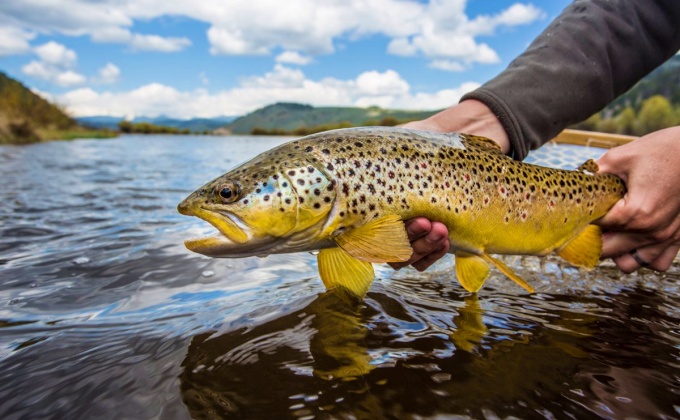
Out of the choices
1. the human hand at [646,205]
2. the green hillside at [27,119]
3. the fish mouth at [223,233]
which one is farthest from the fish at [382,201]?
the green hillside at [27,119]

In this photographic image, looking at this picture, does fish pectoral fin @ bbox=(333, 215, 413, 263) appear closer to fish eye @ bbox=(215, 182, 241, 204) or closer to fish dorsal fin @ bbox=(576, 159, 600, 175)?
fish eye @ bbox=(215, 182, 241, 204)

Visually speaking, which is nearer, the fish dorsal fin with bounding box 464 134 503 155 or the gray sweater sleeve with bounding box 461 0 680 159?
the fish dorsal fin with bounding box 464 134 503 155

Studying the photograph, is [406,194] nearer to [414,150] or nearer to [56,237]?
[414,150]

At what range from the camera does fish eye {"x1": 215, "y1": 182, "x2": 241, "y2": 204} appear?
88.4 inches

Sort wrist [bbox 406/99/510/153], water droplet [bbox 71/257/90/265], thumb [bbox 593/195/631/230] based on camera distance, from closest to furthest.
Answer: thumb [bbox 593/195/631/230]
wrist [bbox 406/99/510/153]
water droplet [bbox 71/257/90/265]

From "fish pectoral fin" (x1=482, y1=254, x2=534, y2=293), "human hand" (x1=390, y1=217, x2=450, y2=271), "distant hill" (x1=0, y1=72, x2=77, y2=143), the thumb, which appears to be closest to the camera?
"human hand" (x1=390, y1=217, x2=450, y2=271)

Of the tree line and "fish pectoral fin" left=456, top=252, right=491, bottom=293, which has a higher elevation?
the tree line

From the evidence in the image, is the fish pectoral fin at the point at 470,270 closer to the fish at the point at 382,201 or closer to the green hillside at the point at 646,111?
the fish at the point at 382,201

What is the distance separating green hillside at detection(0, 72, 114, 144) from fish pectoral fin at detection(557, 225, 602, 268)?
27803 mm

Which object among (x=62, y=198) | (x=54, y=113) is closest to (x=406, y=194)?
(x=62, y=198)

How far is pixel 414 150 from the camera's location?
256 cm

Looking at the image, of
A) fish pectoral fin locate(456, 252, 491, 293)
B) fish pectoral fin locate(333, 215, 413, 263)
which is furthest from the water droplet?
fish pectoral fin locate(456, 252, 491, 293)

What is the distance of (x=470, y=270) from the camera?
288 cm

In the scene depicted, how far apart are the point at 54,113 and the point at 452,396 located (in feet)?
144
